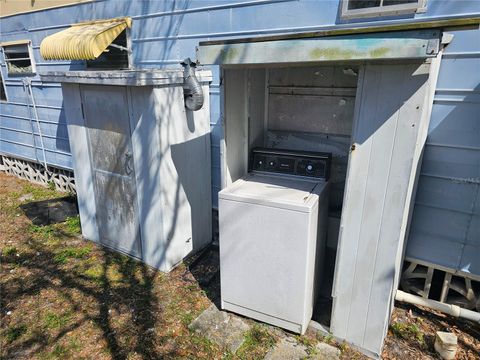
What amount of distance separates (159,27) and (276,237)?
3.24 m

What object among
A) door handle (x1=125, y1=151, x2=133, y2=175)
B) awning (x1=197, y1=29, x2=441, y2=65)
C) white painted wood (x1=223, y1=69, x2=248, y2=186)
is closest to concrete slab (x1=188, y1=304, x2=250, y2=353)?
white painted wood (x1=223, y1=69, x2=248, y2=186)

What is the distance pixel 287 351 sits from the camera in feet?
8.95

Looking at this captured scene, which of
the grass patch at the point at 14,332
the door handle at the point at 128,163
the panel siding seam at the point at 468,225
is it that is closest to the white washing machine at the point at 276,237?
the panel siding seam at the point at 468,225

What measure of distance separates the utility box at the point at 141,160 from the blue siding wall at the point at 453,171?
2469 mm

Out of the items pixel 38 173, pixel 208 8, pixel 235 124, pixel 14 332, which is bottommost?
pixel 14 332

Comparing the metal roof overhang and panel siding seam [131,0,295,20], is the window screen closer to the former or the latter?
panel siding seam [131,0,295,20]

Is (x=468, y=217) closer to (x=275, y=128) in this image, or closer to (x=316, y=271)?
(x=316, y=271)

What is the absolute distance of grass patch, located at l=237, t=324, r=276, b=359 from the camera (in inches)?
107

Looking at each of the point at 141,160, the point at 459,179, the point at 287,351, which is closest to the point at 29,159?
the point at 141,160

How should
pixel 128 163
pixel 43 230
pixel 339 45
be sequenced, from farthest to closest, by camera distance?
1. pixel 43 230
2. pixel 128 163
3. pixel 339 45

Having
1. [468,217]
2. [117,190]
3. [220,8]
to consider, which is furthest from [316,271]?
[220,8]

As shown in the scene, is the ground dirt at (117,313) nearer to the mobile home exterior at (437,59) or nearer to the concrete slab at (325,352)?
the concrete slab at (325,352)

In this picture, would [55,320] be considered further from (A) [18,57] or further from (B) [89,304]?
(A) [18,57]

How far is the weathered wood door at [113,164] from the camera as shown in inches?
139
